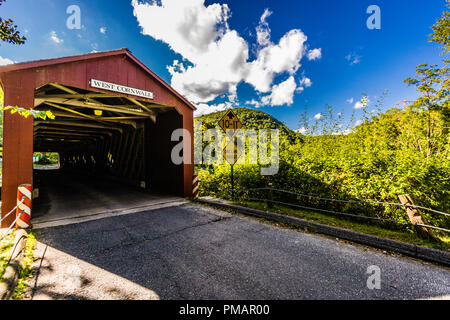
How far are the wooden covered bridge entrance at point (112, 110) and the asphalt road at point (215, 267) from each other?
2563 mm

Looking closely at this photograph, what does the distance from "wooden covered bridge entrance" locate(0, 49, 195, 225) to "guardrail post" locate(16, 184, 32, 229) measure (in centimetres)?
25

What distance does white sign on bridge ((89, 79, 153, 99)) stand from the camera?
5.99 meters

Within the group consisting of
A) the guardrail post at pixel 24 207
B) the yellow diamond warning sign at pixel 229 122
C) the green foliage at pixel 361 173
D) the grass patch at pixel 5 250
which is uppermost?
the yellow diamond warning sign at pixel 229 122

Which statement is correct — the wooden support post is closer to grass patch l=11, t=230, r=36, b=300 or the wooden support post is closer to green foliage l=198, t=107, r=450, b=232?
green foliage l=198, t=107, r=450, b=232

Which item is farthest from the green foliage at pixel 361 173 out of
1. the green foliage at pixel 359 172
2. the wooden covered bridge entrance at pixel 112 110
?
the wooden covered bridge entrance at pixel 112 110

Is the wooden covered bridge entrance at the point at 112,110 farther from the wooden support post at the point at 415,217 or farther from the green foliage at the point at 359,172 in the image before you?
the wooden support post at the point at 415,217

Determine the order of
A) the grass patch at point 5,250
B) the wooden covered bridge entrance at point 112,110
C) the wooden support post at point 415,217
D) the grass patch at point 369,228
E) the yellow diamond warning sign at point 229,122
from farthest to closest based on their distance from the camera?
the yellow diamond warning sign at point 229,122 → the wooden covered bridge entrance at point 112,110 → the wooden support post at point 415,217 → the grass patch at point 369,228 → the grass patch at point 5,250

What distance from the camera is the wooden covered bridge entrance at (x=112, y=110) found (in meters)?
4.77

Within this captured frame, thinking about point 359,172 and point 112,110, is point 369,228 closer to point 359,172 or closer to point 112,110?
point 359,172

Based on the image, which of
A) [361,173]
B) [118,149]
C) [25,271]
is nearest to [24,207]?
[25,271]

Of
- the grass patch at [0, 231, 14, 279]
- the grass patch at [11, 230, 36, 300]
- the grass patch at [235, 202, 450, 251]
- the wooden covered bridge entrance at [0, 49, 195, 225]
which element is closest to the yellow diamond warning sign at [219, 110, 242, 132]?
the wooden covered bridge entrance at [0, 49, 195, 225]
